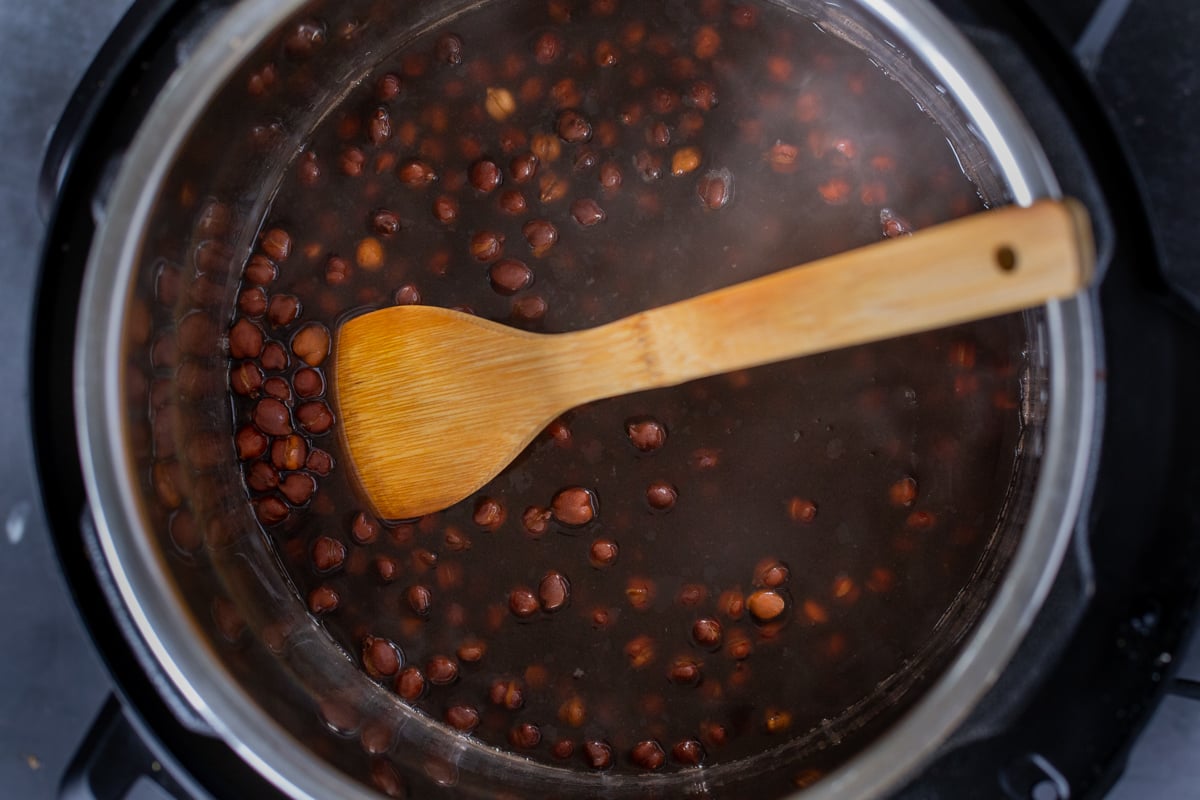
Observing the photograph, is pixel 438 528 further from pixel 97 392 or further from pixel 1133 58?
pixel 1133 58

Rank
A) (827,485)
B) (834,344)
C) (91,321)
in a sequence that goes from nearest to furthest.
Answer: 1. (834,344)
2. (91,321)
3. (827,485)

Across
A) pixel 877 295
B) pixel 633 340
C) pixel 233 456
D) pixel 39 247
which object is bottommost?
pixel 233 456

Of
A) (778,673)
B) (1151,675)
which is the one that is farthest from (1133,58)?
(778,673)

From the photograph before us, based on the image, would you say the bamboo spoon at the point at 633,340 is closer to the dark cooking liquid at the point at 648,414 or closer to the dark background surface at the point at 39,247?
the dark cooking liquid at the point at 648,414

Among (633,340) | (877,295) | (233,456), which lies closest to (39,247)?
(233,456)

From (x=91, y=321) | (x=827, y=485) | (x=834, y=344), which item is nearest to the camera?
(x=834, y=344)

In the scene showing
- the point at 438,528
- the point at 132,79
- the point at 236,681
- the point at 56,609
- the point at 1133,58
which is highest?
the point at 1133,58

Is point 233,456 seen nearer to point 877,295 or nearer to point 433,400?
point 433,400
